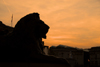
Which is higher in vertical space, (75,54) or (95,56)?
(75,54)

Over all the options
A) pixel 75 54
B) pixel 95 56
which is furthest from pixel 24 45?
pixel 95 56

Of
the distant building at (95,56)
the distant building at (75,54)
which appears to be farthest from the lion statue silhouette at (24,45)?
the distant building at (95,56)

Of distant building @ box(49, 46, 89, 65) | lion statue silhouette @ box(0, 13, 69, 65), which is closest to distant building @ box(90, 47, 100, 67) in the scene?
distant building @ box(49, 46, 89, 65)

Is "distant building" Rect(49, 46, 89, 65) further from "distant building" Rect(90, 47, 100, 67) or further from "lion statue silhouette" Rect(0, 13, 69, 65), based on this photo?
"lion statue silhouette" Rect(0, 13, 69, 65)

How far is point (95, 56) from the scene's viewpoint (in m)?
38.5

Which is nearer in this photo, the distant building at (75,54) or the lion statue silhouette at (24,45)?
the lion statue silhouette at (24,45)

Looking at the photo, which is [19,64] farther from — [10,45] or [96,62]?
[96,62]

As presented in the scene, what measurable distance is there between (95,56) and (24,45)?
121ft

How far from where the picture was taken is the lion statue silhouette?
4359mm

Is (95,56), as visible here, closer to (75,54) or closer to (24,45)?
(75,54)

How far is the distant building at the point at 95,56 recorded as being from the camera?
38.4 meters

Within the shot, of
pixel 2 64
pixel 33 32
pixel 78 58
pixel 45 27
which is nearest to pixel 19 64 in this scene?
pixel 2 64

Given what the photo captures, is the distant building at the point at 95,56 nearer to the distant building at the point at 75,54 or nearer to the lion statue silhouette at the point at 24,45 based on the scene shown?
the distant building at the point at 75,54

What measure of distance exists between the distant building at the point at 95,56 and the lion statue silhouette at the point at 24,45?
36.3m
